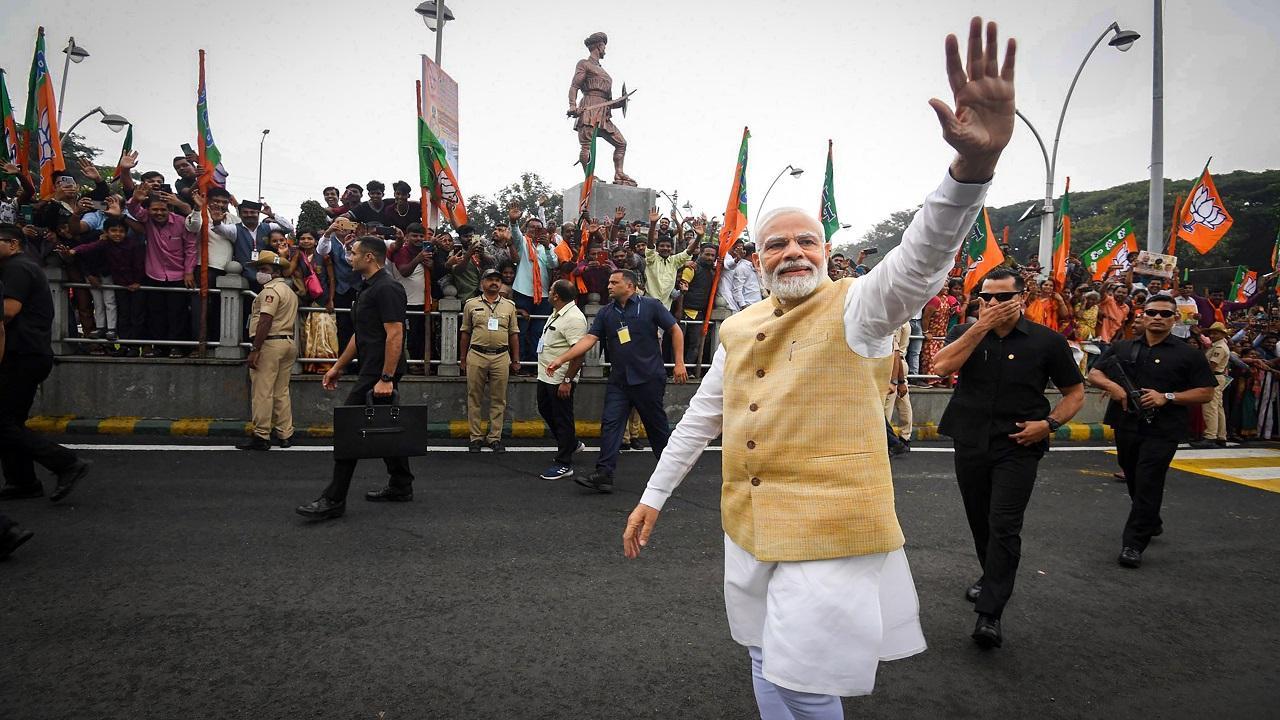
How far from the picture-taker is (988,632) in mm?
3578

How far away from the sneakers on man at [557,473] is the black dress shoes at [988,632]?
4220 mm

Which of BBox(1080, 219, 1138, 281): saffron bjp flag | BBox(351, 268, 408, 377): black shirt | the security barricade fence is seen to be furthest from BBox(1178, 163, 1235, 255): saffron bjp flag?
BBox(351, 268, 408, 377): black shirt

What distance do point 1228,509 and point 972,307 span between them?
4.17 m

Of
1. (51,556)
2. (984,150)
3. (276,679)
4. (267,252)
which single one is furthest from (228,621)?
(267,252)

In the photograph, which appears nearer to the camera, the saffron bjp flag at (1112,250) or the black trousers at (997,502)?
the black trousers at (997,502)

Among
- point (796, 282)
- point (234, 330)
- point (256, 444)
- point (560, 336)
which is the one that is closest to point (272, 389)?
point (256, 444)

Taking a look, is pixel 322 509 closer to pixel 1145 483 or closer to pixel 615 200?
pixel 1145 483

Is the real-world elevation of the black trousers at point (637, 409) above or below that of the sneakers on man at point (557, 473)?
above

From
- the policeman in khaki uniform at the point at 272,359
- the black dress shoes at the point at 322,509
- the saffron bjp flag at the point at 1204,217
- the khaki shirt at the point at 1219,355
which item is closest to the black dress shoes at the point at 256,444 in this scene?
the policeman in khaki uniform at the point at 272,359

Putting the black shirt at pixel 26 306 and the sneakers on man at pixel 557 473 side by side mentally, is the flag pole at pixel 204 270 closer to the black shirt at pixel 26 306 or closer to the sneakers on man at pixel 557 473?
the black shirt at pixel 26 306

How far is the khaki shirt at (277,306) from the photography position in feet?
26.1

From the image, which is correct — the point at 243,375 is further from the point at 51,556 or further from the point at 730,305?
the point at 730,305

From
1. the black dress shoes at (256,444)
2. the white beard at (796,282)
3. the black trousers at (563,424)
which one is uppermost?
the white beard at (796,282)

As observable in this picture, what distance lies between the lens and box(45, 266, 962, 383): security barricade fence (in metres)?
8.82
